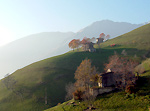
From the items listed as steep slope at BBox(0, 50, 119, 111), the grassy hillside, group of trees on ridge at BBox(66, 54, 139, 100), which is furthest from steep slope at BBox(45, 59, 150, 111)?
steep slope at BBox(0, 50, 119, 111)

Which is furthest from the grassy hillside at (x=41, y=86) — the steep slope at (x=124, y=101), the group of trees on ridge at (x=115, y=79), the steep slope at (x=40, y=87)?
the steep slope at (x=124, y=101)

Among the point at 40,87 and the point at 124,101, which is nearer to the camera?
the point at 124,101

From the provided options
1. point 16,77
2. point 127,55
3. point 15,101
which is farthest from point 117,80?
point 16,77

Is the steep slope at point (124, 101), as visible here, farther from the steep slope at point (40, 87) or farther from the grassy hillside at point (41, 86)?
the steep slope at point (40, 87)

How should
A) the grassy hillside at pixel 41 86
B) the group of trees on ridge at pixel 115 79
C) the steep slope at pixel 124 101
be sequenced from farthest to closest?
the grassy hillside at pixel 41 86 → the group of trees on ridge at pixel 115 79 → the steep slope at pixel 124 101

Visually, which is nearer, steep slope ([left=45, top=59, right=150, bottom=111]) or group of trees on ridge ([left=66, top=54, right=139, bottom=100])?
steep slope ([left=45, top=59, right=150, bottom=111])

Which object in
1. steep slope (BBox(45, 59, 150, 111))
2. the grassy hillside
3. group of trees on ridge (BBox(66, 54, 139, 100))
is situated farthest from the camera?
the grassy hillside

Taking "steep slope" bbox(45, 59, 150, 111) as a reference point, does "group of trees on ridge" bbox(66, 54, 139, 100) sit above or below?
above

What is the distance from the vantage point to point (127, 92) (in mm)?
39375

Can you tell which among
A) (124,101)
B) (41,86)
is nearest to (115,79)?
(124,101)

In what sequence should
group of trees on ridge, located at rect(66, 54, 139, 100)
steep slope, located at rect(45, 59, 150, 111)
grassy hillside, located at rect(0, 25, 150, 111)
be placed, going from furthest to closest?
grassy hillside, located at rect(0, 25, 150, 111) → group of trees on ridge, located at rect(66, 54, 139, 100) → steep slope, located at rect(45, 59, 150, 111)

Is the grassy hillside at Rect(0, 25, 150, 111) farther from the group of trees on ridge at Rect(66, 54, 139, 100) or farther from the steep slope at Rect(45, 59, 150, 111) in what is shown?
the steep slope at Rect(45, 59, 150, 111)

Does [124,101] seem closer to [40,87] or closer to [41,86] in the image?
[40,87]

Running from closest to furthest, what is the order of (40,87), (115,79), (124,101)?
(124,101)
(115,79)
(40,87)
